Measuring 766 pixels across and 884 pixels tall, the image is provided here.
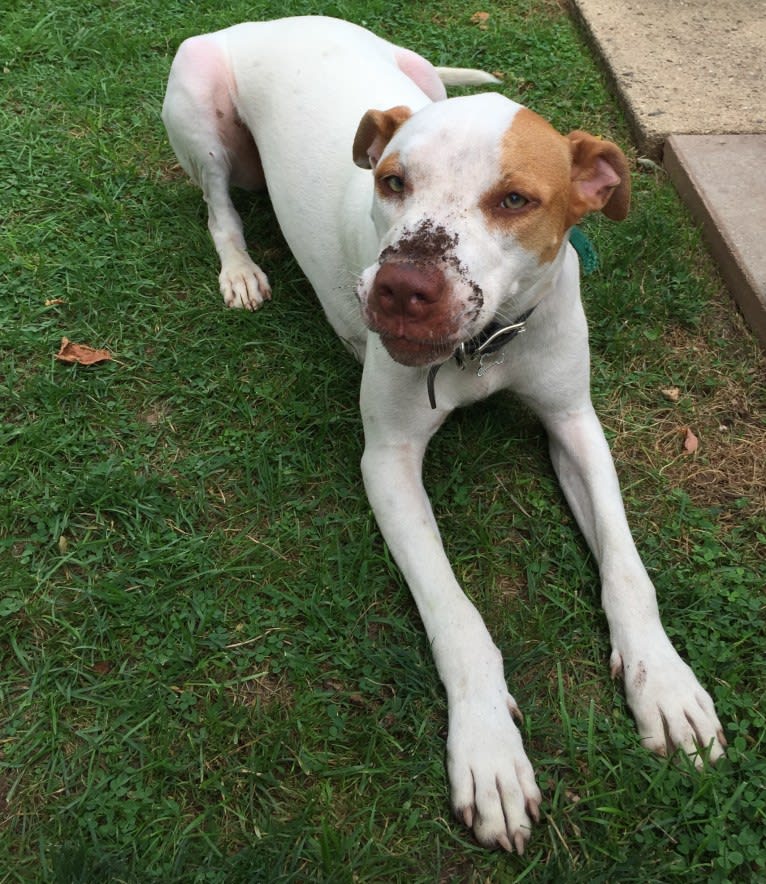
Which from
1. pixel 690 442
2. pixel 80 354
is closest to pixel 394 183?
pixel 690 442

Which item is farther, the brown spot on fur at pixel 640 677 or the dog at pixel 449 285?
the brown spot on fur at pixel 640 677

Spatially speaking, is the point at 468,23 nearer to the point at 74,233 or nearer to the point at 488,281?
the point at 74,233

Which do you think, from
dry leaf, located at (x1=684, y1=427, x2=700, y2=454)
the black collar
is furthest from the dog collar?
dry leaf, located at (x1=684, y1=427, x2=700, y2=454)

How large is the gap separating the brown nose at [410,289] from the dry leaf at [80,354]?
1.76 metres

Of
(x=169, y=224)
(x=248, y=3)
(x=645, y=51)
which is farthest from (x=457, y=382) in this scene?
(x=248, y=3)

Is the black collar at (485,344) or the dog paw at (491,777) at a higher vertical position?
the black collar at (485,344)

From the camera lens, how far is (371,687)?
234 centimetres

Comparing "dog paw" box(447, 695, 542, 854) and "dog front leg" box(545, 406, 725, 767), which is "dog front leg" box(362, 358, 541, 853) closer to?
"dog paw" box(447, 695, 542, 854)

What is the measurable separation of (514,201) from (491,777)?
1405mm

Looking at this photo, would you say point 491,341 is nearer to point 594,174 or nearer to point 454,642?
point 594,174

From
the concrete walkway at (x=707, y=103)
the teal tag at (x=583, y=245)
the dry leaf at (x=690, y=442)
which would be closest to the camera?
the teal tag at (x=583, y=245)

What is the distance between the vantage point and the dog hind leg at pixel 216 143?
352 centimetres

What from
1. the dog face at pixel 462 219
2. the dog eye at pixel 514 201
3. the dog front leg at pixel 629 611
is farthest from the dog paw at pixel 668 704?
the dog eye at pixel 514 201

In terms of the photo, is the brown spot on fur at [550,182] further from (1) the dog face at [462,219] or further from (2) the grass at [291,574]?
(2) the grass at [291,574]
